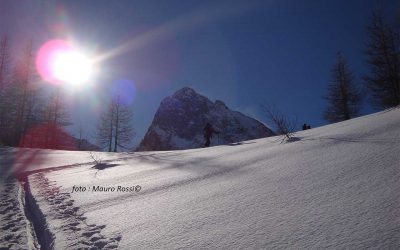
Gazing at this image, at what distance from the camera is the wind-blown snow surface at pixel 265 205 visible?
1692mm

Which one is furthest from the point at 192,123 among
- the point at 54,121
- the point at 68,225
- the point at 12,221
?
the point at 68,225

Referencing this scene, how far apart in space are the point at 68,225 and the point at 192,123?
61.6 meters

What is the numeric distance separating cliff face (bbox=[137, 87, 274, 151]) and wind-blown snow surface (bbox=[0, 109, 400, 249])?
1802 inches

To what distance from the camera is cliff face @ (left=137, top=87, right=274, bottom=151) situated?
54.5 metres

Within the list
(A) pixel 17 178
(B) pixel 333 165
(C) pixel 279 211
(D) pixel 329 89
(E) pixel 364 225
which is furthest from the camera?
(D) pixel 329 89

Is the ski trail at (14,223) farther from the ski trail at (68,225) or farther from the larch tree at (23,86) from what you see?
the larch tree at (23,86)

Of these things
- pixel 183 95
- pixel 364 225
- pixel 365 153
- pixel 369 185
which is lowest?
pixel 364 225

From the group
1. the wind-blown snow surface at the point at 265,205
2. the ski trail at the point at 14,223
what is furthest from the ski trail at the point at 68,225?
the ski trail at the point at 14,223

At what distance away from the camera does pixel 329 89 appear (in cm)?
2491

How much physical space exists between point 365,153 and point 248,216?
5.13ft

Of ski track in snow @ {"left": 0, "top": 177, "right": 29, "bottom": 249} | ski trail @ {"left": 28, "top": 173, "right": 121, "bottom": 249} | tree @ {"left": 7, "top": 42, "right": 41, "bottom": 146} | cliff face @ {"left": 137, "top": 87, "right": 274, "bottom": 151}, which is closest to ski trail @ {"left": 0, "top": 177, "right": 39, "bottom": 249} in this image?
ski track in snow @ {"left": 0, "top": 177, "right": 29, "bottom": 249}

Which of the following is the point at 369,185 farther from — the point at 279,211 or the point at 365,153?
the point at 365,153

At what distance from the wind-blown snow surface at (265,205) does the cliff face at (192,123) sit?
1802 inches

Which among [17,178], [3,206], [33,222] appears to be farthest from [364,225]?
[17,178]
